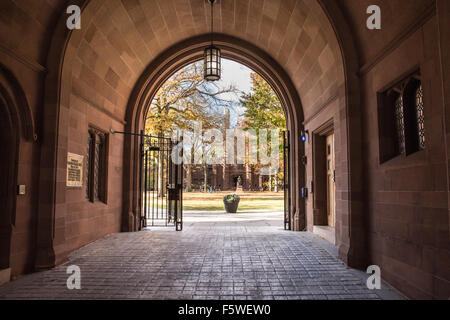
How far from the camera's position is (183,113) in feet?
51.2

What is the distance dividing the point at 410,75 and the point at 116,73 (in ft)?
19.3

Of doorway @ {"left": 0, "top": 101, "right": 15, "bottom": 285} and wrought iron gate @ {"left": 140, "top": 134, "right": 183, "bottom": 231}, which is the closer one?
doorway @ {"left": 0, "top": 101, "right": 15, "bottom": 285}

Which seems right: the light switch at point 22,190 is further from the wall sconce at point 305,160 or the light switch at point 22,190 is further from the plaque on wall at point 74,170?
the wall sconce at point 305,160

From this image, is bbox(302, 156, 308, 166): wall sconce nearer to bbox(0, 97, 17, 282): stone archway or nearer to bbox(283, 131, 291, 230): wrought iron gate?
bbox(283, 131, 291, 230): wrought iron gate

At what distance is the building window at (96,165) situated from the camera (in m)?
6.46

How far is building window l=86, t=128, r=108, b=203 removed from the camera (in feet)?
21.2

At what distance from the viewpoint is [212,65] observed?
704 centimetres

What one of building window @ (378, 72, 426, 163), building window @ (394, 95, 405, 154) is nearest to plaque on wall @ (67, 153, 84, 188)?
building window @ (378, 72, 426, 163)

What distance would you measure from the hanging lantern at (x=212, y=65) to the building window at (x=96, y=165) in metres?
2.79

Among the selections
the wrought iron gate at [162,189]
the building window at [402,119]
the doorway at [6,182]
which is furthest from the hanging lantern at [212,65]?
the doorway at [6,182]

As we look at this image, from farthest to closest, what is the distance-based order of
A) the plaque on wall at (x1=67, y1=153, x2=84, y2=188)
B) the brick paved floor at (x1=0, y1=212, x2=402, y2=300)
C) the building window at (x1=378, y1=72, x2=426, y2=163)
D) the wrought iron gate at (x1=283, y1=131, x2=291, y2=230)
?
the wrought iron gate at (x1=283, y1=131, x2=291, y2=230), the plaque on wall at (x1=67, y1=153, x2=84, y2=188), the building window at (x1=378, y1=72, x2=426, y2=163), the brick paved floor at (x1=0, y1=212, x2=402, y2=300)

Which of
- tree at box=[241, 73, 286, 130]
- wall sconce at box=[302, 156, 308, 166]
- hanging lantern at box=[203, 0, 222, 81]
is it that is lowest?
wall sconce at box=[302, 156, 308, 166]

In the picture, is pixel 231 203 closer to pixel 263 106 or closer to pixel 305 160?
pixel 263 106

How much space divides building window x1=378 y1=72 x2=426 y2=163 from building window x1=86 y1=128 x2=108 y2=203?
5.50 meters
